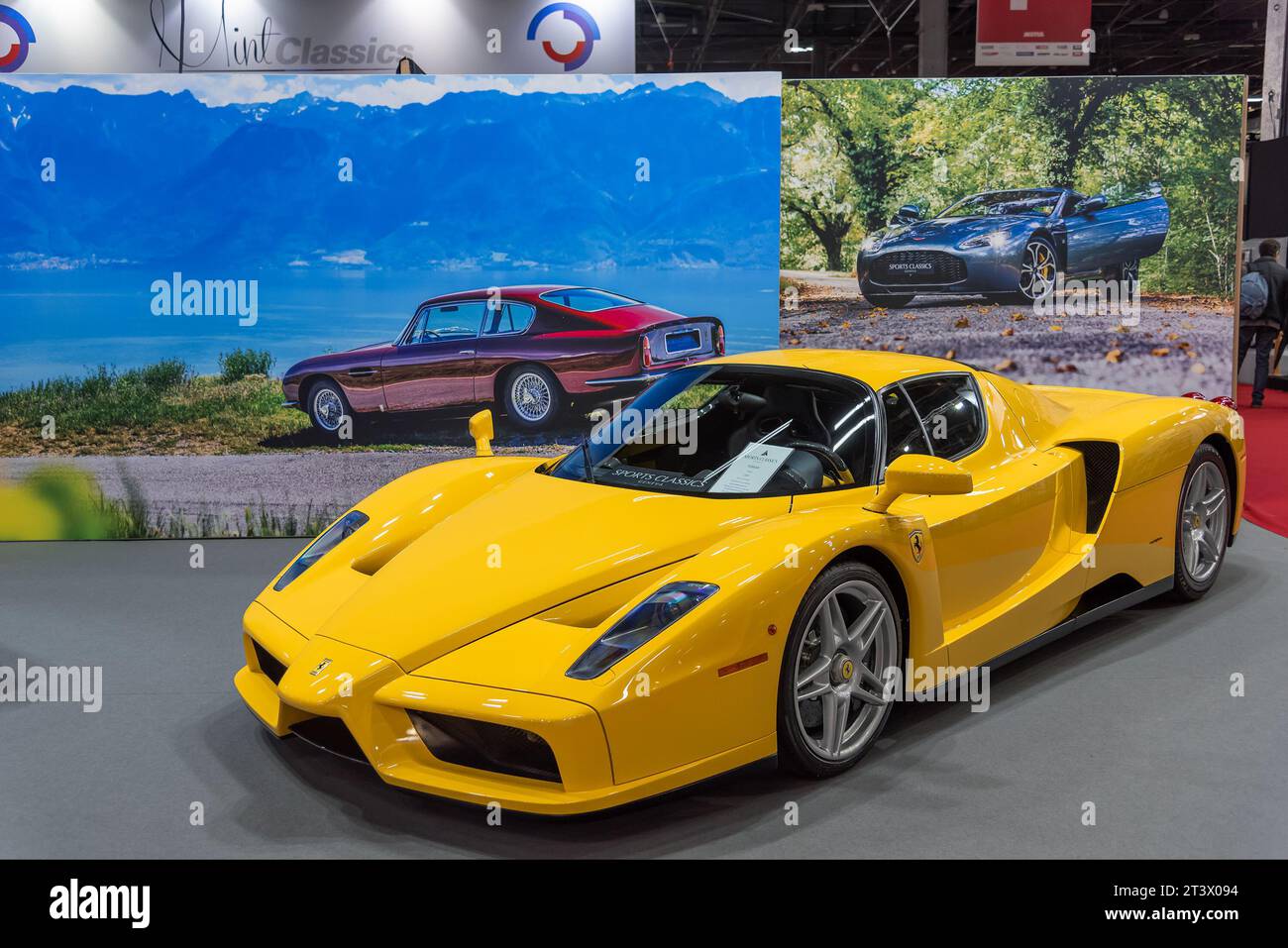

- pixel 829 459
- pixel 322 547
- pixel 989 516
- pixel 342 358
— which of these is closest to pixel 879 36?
pixel 342 358

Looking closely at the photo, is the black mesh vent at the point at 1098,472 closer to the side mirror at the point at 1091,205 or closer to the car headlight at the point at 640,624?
the car headlight at the point at 640,624

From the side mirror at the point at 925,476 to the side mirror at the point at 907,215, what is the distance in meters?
4.28

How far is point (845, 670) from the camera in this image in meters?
2.97

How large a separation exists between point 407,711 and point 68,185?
5.19m

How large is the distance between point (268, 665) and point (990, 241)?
5.30 metres

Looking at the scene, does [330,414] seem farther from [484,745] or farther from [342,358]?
[484,745]

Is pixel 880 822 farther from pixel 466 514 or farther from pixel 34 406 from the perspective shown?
pixel 34 406

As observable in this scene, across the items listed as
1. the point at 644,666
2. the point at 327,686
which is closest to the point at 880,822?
the point at 644,666

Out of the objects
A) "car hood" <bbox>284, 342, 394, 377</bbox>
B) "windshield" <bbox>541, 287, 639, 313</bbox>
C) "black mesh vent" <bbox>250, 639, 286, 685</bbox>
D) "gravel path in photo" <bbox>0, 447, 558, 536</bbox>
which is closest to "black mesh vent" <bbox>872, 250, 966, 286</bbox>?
"windshield" <bbox>541, 287, 639, 313</bbox>

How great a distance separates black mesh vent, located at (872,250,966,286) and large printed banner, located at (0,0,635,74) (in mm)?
3454

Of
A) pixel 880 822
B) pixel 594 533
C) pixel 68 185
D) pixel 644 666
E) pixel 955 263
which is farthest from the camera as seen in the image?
pixel 955 263

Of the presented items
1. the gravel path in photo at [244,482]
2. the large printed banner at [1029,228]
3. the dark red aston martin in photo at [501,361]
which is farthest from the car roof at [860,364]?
the large printed banner at [1029,228]

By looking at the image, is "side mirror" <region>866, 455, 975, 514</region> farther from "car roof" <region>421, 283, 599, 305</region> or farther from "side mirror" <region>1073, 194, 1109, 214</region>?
"side mirror" <region>1073, 194, 1109, 214</region>

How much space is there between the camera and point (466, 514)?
3.45m
